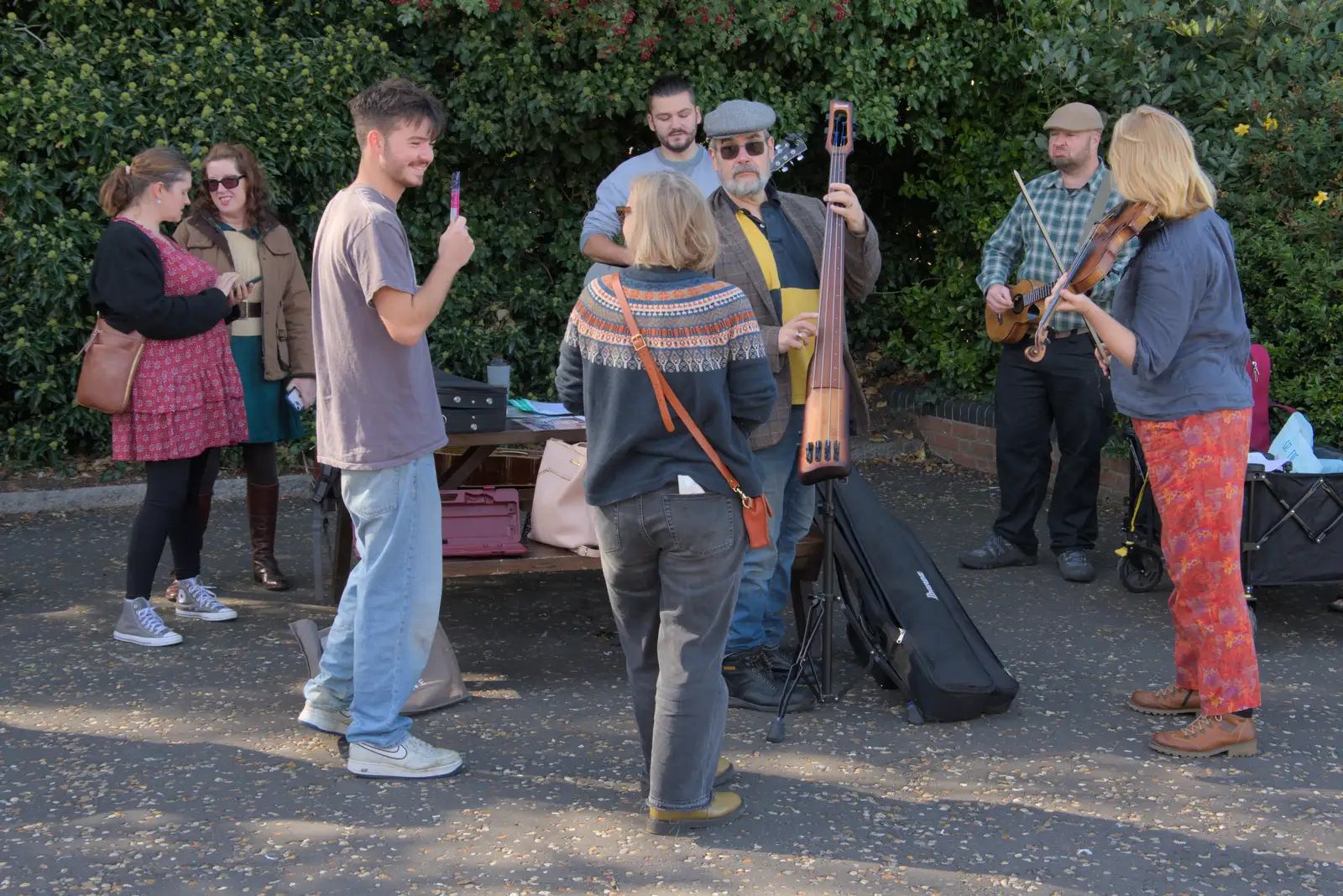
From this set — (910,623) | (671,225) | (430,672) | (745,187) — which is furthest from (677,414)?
(430,672)

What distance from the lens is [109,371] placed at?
5367 millimetres

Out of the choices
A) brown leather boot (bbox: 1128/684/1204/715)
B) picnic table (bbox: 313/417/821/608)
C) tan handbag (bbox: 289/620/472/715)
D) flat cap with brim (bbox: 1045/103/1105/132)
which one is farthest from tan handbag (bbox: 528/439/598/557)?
flat cap with brim (bbox: 1045/103/1105/132)

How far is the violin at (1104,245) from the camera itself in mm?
4203

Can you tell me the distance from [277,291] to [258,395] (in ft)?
1.51

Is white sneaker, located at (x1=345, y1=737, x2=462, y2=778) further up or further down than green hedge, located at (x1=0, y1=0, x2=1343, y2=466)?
further down

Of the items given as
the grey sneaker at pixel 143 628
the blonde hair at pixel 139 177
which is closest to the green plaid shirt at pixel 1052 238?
the blonde hair at pixel 139 177

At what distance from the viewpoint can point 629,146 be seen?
904cm

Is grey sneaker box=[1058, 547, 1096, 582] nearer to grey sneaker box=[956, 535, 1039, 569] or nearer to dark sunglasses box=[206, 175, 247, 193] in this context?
grey sneaker box=[956, 535, 1039, 569]

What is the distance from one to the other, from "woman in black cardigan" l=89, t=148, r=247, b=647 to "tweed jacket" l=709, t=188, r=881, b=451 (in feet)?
7.13

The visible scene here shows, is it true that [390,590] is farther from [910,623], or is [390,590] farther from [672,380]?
[910,623]

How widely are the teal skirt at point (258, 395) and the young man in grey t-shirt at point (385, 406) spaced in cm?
199

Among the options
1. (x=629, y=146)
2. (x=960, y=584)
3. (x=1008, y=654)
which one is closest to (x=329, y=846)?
(x=1008, y=654)

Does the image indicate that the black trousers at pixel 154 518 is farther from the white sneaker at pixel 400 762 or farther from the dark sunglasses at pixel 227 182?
the white sneaker at pixel 400 762

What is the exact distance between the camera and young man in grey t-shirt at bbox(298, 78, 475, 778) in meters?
3.81
